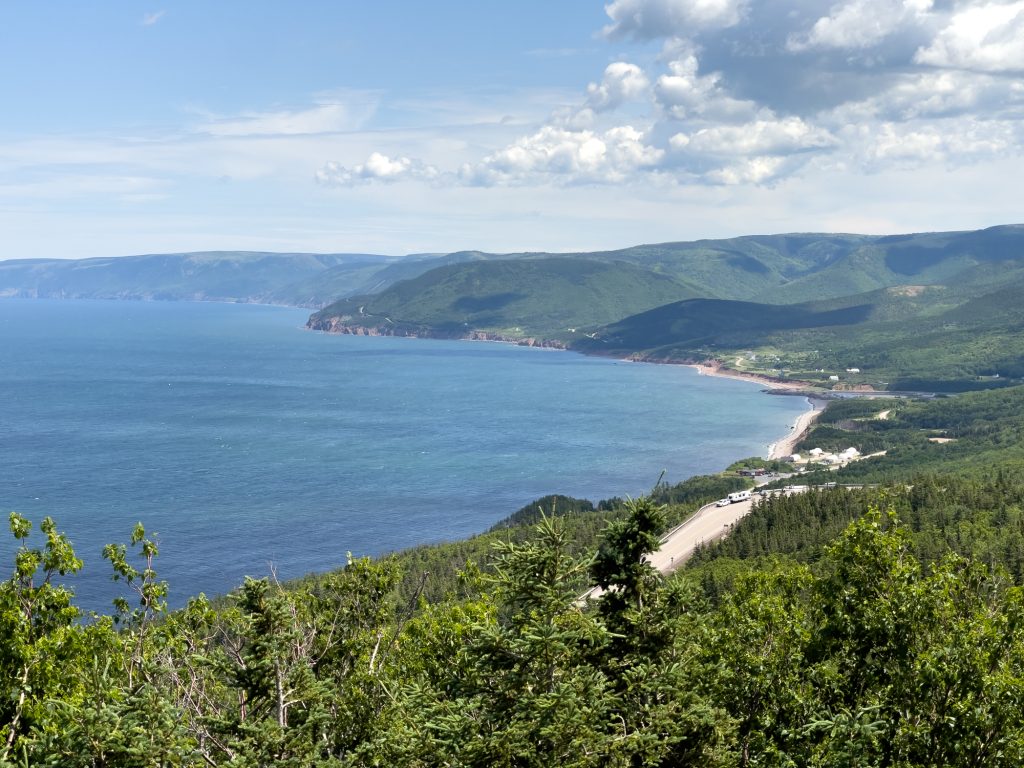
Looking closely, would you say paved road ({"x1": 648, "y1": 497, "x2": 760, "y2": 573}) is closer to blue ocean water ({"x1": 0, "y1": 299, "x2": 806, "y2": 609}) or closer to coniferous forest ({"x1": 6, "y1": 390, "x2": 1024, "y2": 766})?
blue ocean water ({"x1": 0, "y1": 299, "x2": 806, "y2": 609})

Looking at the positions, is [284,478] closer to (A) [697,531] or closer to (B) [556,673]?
(A) [697,531]

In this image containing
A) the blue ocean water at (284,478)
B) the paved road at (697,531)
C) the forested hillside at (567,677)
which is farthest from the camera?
the blue ocean water at (284,478)

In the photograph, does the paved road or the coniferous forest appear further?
the paved road

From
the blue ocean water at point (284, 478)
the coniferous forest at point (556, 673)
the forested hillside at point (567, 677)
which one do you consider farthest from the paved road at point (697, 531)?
the forested hillside at point (567, 677)

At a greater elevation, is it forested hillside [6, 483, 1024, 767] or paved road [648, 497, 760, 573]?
forested hillside [6, 483, 1024, 767]

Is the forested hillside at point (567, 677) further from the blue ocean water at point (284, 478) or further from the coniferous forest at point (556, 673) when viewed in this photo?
the blue ocean water at point (284, 478)

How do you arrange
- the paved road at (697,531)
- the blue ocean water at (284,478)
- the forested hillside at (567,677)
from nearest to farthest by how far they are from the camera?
the forested hillside at (567,677) < the paved road at (697,531) < the blue ocean water at (284,478)

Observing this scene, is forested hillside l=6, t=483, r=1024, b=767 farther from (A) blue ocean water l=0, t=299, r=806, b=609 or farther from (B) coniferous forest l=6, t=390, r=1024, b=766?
(A) blue ocean water l=0, t=299, r=806, b=609

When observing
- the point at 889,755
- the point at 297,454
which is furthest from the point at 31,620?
the point at 297,454

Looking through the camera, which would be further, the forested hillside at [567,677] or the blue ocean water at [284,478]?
the blue ocean water at [284,478]

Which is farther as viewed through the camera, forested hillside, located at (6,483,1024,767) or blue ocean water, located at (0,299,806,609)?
blue ocean water, located at (0,299,806,609)

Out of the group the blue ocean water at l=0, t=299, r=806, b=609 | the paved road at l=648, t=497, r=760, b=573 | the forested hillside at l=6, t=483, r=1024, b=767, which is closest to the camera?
the forested hillside at l=6, t=483, r=1024, b=767

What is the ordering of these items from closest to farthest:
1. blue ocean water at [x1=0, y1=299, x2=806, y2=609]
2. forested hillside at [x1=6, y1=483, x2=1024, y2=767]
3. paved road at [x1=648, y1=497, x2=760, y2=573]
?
forested hillside at [x1=6, y1=483, x2=1024, y2=767]
paved road at [x1=648, y1=497, x2=760, y2=573]
blue ocean water at [x1=0, y1=299, x2=806, y2=609]

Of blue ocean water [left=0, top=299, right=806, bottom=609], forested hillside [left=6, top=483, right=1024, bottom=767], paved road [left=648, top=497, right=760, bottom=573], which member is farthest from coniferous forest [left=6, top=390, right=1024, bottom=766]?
paved road [left=648, top=497, right=760, bottom=573]
